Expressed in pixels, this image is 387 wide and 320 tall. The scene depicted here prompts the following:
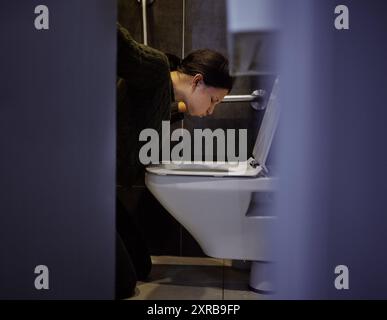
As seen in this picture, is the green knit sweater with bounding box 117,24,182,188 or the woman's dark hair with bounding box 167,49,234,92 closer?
the green knit sweater with bounding box 117,24,182,188

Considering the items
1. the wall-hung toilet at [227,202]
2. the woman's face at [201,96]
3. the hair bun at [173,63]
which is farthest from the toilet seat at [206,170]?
the hair bun at [173,63]

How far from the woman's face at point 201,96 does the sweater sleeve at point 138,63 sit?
0.59 feet

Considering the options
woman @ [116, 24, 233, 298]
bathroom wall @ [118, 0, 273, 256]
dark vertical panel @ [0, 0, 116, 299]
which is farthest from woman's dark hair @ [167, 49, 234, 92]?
dark vertical panel @ [0, 0, 116, 299]

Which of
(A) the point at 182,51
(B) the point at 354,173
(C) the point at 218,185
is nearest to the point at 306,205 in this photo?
(B) the point at 354,173

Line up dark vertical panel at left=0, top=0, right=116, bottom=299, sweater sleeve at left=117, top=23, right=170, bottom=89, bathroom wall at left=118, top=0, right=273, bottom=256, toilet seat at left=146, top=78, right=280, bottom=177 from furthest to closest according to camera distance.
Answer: bathroom wall at left=118, top=0, right=273, bottom=256, toilet seat at left=146, top=78, right=280, bottom=177, sweater sleeve at left=117, top=23, right=170, bottom=89, dark vertical panel at left=0, top=0, right=116, bottom=299

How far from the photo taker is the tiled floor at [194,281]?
1.22 meters

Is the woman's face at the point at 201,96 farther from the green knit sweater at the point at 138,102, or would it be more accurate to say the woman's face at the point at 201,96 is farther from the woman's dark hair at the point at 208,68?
the green knit sweater at the point at 138,102

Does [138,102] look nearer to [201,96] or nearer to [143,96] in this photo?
[143,96]

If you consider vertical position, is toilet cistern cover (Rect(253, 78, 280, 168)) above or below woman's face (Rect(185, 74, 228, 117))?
below

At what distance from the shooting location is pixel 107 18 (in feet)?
2.88

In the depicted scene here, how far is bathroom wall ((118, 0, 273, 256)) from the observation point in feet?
5.33

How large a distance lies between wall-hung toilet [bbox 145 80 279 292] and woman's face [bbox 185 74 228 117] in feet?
0.72

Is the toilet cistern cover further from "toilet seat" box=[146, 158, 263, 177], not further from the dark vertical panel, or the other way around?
the dark vertical panel

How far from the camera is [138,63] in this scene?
107 centimetres
